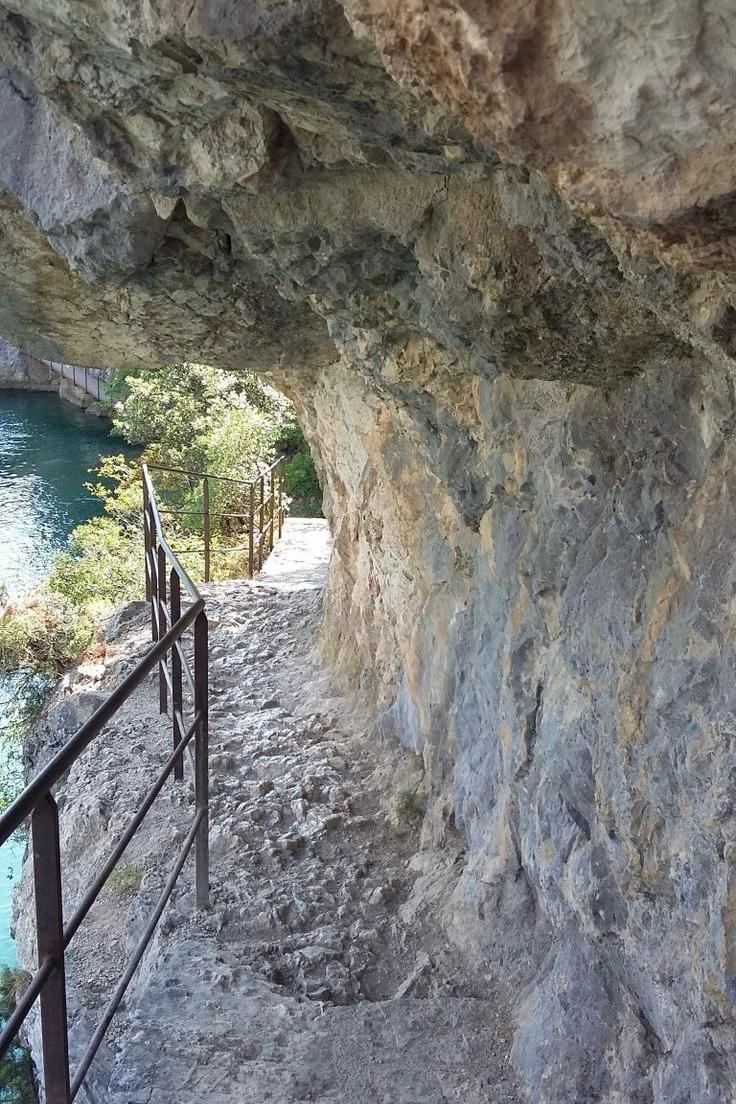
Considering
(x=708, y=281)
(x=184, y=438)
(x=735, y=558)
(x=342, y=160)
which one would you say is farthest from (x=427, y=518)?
(x=184, y=438)

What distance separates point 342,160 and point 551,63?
1233mm

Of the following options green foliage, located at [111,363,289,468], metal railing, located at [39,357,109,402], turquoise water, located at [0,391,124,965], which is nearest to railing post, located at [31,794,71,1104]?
turquoise water, located at [0,391,124,965]

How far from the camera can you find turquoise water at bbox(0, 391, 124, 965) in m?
16.4

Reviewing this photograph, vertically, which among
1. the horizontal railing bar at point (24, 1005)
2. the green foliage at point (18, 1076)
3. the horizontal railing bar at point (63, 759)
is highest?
the horizontal railing bar at point (63, 759)

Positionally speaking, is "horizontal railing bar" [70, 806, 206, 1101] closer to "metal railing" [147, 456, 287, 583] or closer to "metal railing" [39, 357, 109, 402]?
"metal railing" [147, 456, 287, 583]

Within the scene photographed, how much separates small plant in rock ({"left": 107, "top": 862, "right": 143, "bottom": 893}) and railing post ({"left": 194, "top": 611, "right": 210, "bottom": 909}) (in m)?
0.58

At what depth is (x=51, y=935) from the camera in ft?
5.27

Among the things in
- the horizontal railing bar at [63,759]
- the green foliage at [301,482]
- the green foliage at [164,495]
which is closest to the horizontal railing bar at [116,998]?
the horizontal railing bar at [63,759]

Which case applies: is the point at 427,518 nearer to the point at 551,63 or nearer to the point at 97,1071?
the point at 97,1071

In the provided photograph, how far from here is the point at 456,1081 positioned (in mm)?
2309

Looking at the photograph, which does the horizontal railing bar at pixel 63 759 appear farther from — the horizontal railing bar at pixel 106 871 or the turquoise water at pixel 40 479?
the turquoise water at pixel 40 479

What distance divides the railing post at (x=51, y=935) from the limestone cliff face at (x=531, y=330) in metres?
1.18

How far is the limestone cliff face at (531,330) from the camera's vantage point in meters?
1.13

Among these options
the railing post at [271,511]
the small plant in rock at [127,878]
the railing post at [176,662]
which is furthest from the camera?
the railing post at [271,511]
